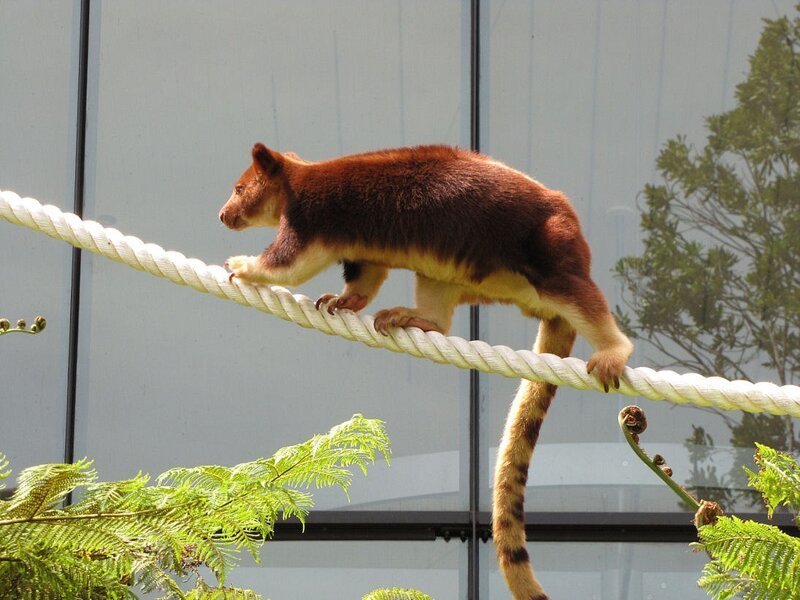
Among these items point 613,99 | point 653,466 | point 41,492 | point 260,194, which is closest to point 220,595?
point 41,492

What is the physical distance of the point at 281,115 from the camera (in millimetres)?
6719

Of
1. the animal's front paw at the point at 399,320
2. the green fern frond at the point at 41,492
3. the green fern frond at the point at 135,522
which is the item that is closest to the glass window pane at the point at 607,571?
the animal's front paw at the point at 399,320

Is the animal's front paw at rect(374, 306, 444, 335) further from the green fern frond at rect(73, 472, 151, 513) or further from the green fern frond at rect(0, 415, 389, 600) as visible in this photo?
the green fern frond at rect(73, 472, 151, 513)

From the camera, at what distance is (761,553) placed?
2.28 metres

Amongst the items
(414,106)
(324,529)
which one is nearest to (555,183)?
(414,106)

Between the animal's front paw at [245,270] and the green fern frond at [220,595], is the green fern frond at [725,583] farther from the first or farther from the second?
the animal's front paw at [245,270]

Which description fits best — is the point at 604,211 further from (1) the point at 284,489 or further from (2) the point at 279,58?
(1) the point at 284,489

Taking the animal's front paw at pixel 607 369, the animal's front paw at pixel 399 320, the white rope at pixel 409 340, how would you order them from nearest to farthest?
1. the white rope at pixel 409 340
2. the animal's front paw at pixel 607 369
3. the animal's front paw at pixel 399 320

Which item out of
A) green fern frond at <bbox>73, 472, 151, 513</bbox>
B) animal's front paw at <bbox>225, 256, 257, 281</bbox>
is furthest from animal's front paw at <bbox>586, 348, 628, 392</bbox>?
green fern frond at <bbox>73, 472, 151, 513</bbox>

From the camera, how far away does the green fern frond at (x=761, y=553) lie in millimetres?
2279

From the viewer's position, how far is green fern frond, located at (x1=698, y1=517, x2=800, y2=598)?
7.48 feet

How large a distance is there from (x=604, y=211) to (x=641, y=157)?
36cm

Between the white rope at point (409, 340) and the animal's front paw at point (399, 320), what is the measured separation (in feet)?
0.12

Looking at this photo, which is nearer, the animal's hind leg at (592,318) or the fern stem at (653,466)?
the fern stem at (653,466)
